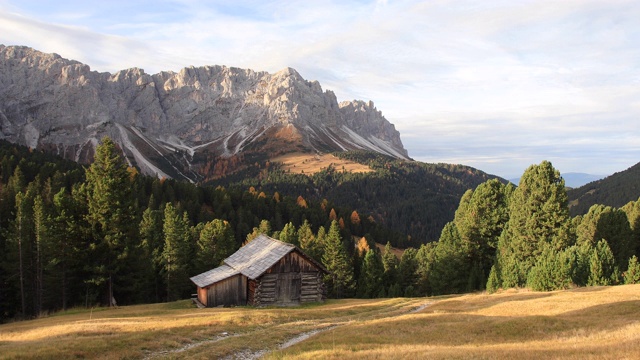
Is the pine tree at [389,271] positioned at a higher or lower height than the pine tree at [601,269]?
lower

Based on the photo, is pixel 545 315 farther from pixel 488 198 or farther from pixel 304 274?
pixel 488 198

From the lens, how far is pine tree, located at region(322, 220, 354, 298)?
70.6 metres

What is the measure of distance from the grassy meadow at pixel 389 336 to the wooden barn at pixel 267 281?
43.2ft

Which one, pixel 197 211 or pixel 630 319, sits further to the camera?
pixel 197 211

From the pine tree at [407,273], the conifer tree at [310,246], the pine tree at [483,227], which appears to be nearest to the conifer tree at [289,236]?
the conifer tree at [310,246]

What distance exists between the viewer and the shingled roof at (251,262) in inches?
1828

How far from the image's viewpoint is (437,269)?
6341 centimetres

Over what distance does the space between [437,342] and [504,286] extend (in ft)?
108

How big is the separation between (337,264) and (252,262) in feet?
79.5

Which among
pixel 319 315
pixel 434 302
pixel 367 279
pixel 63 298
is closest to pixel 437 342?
pixel 319 315

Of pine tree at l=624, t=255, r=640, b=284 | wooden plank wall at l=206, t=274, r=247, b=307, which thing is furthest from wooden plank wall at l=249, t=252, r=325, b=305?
pine tree at l=624, t=255, r=640, b=284

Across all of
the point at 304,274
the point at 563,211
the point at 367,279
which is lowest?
the point at 367,279

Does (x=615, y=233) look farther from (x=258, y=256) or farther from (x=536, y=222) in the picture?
(x=258, y=256)

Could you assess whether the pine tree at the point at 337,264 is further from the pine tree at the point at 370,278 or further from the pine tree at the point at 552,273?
the pine tree at the point at 552,273
